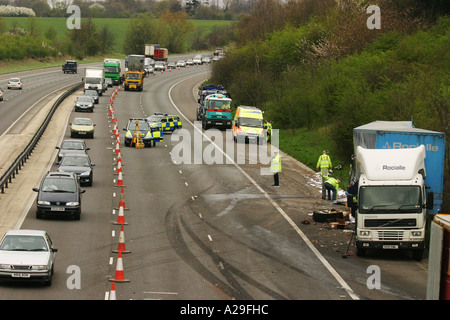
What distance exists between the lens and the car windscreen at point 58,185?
28.2 meters

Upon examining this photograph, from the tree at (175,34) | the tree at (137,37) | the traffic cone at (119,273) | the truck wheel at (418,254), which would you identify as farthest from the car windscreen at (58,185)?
the tree at (175,34)

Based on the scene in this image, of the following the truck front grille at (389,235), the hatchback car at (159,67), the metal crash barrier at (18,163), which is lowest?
the metal crash barrier at (18,163)

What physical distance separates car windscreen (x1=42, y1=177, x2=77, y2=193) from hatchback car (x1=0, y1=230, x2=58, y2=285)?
24.7ft

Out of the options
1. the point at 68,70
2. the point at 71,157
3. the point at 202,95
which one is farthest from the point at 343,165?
the point at 68,70

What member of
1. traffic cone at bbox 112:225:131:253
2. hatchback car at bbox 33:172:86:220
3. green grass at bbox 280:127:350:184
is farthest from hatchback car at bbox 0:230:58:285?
green grass at bbox 280:127:350:184

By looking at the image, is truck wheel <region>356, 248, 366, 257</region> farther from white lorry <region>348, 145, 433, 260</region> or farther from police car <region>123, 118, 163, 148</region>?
police car <region>123, 118, 163, 148</region>

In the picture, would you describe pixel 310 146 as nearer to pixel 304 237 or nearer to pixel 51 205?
pixel 304 237

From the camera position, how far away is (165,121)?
5681 cm

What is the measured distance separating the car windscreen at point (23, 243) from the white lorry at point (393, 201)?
9444 mm

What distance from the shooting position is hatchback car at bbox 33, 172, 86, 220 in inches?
1089

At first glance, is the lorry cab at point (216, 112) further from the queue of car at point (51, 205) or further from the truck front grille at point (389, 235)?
the truck front grille at point (389, 235)

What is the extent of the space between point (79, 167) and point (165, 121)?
22.1 meters

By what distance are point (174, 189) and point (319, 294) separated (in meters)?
17.0

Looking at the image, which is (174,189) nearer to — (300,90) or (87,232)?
(87,232)
